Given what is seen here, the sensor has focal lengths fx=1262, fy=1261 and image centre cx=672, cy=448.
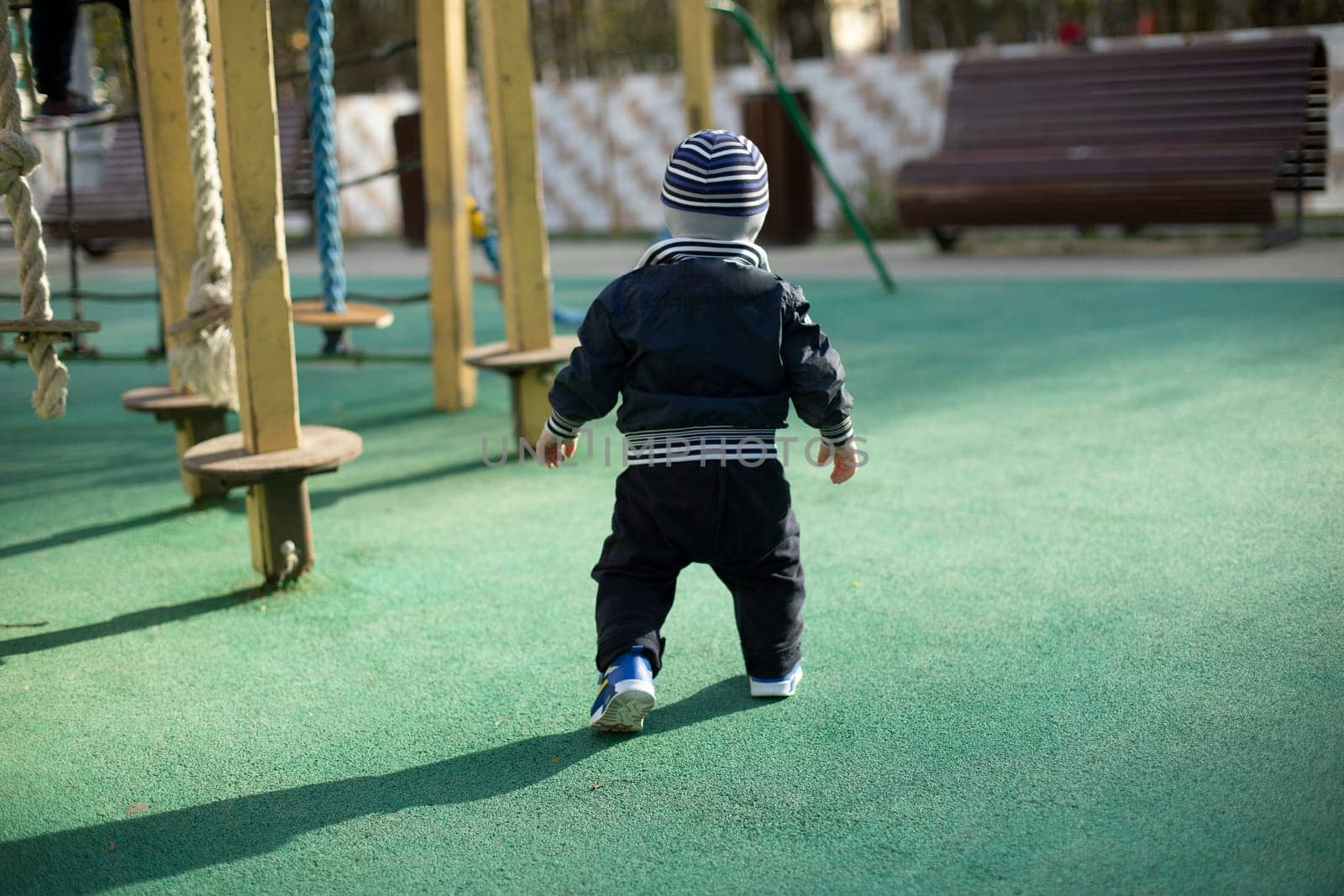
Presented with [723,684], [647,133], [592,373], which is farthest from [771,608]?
[647,133]

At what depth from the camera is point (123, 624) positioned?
306 cm

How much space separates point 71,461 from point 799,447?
272 centimetres

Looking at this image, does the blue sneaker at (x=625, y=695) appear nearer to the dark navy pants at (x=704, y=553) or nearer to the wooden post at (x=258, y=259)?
the dark navy pants at (x=704, y=553)

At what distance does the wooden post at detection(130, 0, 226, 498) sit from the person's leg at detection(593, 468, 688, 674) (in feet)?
6.11

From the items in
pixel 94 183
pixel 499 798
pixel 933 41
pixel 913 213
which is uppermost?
pixel 933 41

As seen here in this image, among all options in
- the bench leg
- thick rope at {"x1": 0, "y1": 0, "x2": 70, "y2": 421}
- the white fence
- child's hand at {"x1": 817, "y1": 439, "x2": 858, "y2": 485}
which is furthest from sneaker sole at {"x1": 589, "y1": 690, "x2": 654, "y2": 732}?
the white fence

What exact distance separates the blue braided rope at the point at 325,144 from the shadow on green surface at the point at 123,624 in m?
1.84

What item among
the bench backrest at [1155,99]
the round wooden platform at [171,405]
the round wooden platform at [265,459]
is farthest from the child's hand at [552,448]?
the bench backrest at [1155,99]

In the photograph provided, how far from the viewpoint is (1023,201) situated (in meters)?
9.24

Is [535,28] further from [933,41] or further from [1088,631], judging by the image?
[1088,631]

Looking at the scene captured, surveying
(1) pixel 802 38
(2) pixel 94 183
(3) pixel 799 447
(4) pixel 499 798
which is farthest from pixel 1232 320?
(1) pixel 802 38

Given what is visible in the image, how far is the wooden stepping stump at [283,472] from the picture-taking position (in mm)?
3008

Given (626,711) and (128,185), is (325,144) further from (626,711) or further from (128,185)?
(128,185)

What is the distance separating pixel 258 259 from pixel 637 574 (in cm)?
131
